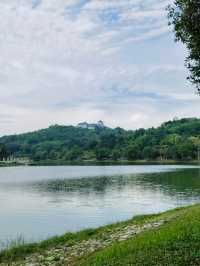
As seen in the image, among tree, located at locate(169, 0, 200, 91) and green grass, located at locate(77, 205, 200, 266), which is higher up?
tree, located at locate(169, 0, 200, 91)

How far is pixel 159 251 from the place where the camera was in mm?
13422

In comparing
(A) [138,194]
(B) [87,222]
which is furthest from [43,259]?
(A) [138,194]

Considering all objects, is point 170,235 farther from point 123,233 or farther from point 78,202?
point 78,202

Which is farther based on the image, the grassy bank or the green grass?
the grassy bank

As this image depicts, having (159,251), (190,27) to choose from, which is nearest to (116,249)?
(159,251)

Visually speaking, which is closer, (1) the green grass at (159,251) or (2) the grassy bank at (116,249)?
(1) the green grass at (159,251)

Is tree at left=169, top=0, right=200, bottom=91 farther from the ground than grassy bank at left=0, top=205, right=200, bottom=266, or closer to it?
farther from the ground

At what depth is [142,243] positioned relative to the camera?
15250 millimetres

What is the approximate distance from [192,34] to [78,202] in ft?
127

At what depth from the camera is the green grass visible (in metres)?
12.2

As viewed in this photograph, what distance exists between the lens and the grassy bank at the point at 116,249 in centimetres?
1277

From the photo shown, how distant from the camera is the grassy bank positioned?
1277 cm

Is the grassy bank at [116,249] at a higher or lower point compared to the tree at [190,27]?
lower

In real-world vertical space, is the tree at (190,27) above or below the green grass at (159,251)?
above
